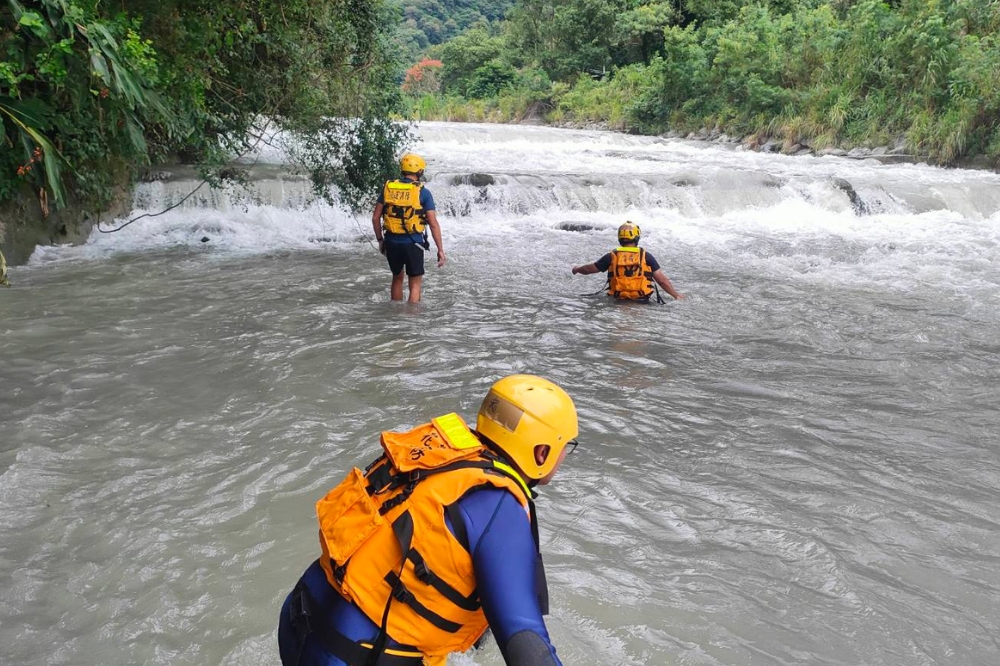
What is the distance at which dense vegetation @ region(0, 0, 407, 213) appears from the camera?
6027 mm

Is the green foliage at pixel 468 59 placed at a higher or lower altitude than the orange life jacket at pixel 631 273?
higher

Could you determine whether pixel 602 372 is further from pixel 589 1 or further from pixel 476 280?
pixel 589 1

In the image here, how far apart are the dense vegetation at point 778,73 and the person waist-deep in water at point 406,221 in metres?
5.45

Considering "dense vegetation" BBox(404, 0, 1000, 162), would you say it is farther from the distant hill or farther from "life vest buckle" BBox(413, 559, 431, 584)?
the distant hill

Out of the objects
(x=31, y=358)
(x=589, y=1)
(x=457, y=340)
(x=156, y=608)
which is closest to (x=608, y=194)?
(x=457, y=340)

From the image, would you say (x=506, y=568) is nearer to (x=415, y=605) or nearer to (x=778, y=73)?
(x=415, y=605)

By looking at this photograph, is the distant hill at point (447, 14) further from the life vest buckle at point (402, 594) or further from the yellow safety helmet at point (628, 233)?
the life vest buckle at point (402, 594)

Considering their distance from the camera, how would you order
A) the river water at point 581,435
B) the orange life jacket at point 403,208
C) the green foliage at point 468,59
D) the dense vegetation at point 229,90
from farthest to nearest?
the green foliage at point 468,59, the orange life jacket at point 403,208, the dense vegetation at point 229,90, the river water at point 581,435

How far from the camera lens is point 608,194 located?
14391 millimetres

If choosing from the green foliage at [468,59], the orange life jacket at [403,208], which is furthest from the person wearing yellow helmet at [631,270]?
the green foliage at [468,59]

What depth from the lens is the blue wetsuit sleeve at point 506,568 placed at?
1633 mm

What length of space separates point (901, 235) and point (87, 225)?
11553mm

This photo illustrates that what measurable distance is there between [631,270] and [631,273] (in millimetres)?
33

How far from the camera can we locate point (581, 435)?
16.3 feet
